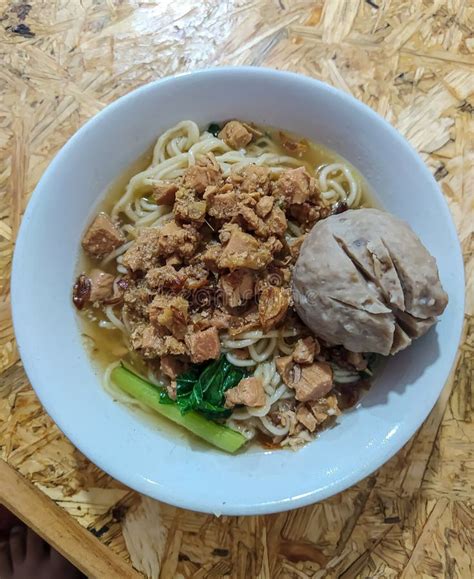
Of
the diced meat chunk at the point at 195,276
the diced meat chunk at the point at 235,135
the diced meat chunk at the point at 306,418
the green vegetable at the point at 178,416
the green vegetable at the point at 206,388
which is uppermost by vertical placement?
the diced meat chunk at the point at 235,135

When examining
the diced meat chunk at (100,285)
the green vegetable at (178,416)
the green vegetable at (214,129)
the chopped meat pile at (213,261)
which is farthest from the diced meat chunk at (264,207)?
A: the green vegetable at (178,416)

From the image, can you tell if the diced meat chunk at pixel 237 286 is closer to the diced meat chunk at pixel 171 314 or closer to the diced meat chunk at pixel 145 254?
the diced meat chunk at pixel 171 314

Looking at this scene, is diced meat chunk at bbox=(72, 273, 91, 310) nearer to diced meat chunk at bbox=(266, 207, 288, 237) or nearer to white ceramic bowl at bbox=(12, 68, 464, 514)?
white ceramic bowl at bbox=(12, 68, 464, 514)

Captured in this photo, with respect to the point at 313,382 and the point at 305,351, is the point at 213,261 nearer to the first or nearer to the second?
the point at 305,351

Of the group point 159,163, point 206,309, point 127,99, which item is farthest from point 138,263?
point 127,99

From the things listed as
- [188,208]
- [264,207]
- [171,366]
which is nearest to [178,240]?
[188,208]

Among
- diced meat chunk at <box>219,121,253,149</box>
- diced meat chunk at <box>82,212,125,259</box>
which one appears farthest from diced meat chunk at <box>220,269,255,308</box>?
diced meat chunk at <box>219,121,253,149</box>
